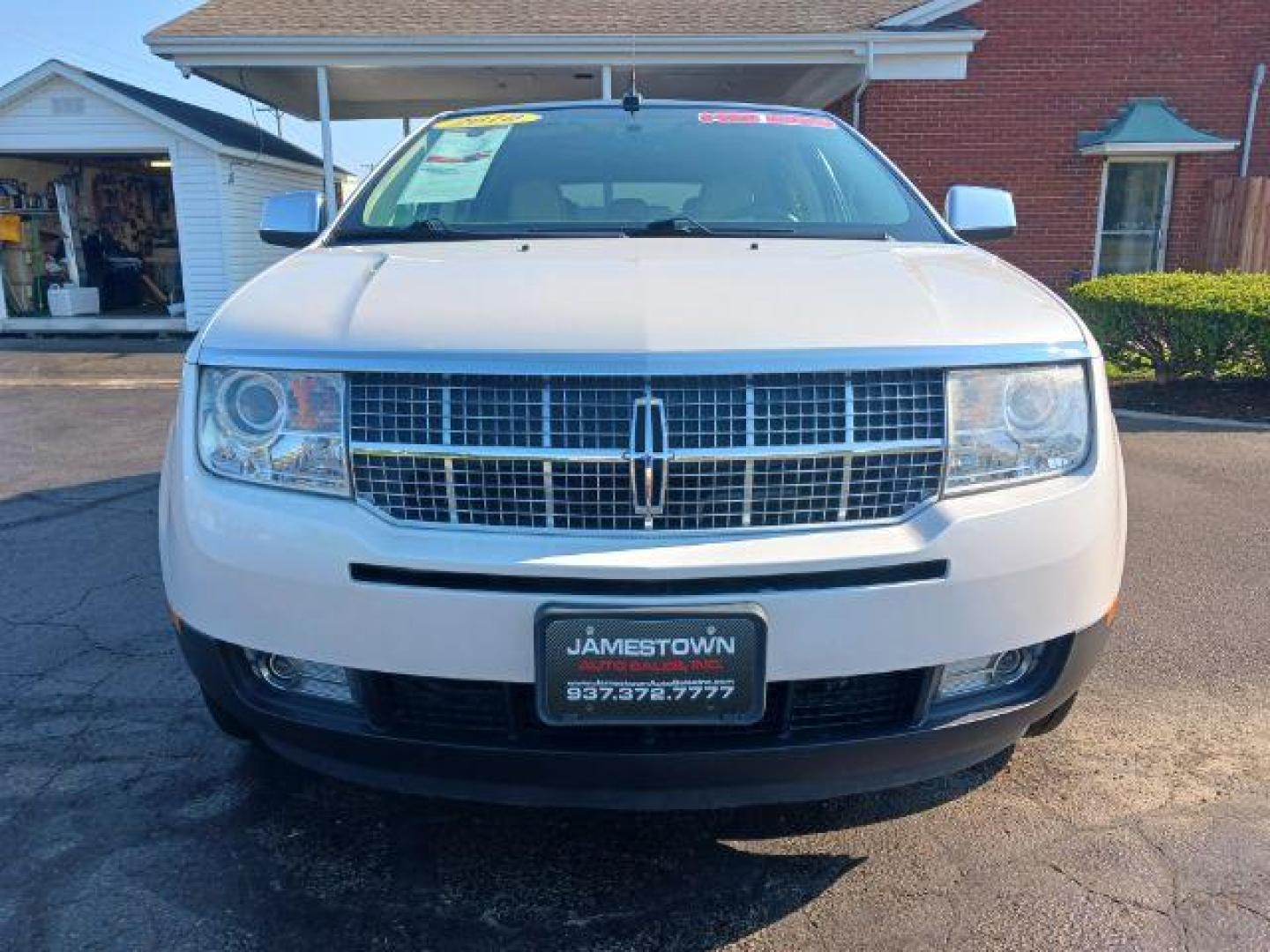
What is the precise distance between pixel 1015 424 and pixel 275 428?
1.52 meters

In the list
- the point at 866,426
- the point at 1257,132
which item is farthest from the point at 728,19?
the point at 866,426

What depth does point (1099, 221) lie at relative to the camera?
1220cm

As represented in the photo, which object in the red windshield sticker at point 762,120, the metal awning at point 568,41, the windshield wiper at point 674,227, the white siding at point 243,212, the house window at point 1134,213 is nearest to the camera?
the windshield wiper at point 674,227

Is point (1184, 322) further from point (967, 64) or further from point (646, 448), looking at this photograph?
point (646, 448)

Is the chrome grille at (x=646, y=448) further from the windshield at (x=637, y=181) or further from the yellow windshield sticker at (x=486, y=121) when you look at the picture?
the yellow windshield sticker at (x=486, y=121)

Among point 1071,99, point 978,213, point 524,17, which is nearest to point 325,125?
point 524,17

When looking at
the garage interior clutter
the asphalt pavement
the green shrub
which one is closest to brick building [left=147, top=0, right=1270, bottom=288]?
the green shrub

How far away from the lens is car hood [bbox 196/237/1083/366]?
6.25 ft

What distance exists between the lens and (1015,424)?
2.01m

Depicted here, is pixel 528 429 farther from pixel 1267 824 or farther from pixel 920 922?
pixel 1267 824

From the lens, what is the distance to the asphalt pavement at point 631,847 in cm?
207

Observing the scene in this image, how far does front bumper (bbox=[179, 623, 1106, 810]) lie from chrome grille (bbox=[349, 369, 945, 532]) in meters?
0.43

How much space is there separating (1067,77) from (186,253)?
11.7 m

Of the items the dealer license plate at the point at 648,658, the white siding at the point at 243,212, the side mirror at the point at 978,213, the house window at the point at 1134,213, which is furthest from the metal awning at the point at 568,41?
the dealer license plate at the point at 648,658
